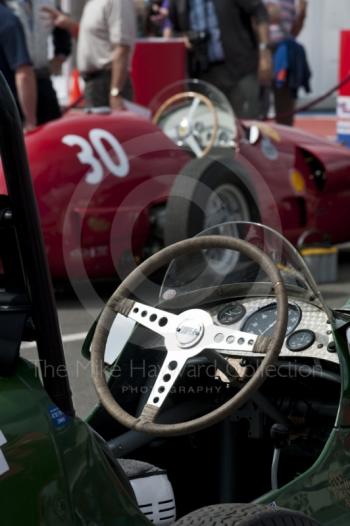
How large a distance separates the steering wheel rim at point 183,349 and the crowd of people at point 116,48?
5.14 meters

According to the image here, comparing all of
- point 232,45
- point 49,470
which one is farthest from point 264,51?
point 49,470

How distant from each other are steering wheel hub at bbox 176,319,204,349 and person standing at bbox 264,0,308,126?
8985 mm

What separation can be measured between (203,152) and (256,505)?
5.17m

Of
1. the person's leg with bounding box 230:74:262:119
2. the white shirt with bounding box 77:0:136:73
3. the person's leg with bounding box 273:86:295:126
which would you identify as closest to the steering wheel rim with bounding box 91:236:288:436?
the white shirt with bounding box 77:0:136:73

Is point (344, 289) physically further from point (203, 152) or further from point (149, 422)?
point (149, 422)

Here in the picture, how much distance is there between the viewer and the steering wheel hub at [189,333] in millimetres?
2905

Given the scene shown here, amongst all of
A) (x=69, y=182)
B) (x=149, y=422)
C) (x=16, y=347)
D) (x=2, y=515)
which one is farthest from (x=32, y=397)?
(x=69, y=182)

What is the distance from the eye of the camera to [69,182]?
6.84 meters

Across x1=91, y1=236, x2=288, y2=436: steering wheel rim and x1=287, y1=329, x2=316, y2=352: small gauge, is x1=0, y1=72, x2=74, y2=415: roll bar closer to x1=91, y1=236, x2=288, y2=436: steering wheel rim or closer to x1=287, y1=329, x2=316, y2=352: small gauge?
x1=91, y1=236, x2=288, y2=436: steering wheel rim

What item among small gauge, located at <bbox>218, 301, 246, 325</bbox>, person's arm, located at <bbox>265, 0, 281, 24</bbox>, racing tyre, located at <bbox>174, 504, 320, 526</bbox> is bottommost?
person's arm, located at <bbox>265, 0, 281, 24</bbox>

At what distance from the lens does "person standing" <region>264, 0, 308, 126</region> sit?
1202 cm

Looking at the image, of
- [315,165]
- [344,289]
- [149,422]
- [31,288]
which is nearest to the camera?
[31,288]

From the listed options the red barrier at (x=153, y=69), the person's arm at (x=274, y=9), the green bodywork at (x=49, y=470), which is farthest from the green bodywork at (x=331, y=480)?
the red barrier at (x=153, y=69)

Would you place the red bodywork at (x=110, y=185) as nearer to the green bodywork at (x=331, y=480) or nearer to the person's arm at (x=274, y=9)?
the green bodywork at (x=331, y=480)
